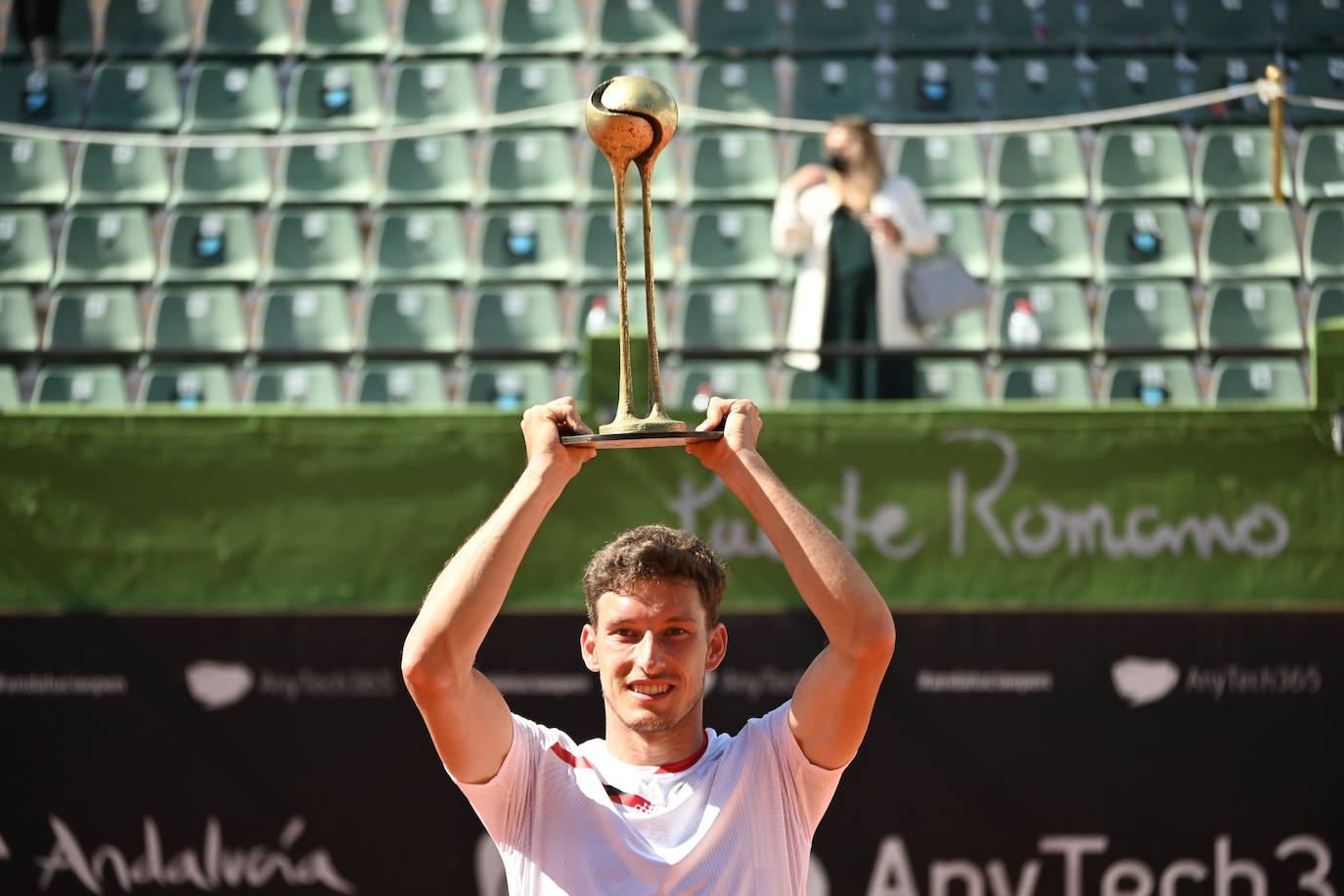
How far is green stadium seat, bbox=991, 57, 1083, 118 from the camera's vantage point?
31.7 feet

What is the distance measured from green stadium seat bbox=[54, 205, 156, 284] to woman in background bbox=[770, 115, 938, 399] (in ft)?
13.1

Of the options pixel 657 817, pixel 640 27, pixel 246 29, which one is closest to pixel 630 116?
pixel 657 817

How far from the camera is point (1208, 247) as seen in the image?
9000 mm

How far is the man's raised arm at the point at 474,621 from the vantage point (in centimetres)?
276

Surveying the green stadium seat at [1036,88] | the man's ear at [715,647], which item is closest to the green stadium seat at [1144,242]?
the green stadium seat at [1036,88]

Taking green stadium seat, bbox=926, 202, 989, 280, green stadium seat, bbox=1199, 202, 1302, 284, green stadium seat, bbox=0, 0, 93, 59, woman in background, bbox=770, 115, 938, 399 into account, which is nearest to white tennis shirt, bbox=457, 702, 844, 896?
woman in background, bbox=770, 115, 938, 399

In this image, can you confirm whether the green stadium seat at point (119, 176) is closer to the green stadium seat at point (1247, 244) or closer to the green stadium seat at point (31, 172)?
the green stadium seat at point (31, 172)

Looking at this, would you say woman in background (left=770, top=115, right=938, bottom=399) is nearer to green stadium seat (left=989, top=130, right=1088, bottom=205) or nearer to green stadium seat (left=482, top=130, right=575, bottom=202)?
green stadium seat (left=989, top=130, right=1088, bottom=205)

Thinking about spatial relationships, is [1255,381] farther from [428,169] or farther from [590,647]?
[590,647]

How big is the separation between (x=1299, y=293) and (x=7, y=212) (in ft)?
22.6

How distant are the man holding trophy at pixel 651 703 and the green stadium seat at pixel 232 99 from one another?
740 centimetres

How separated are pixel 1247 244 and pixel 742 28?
10.3ft

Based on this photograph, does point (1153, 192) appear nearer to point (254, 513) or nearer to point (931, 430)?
point (931, 430)

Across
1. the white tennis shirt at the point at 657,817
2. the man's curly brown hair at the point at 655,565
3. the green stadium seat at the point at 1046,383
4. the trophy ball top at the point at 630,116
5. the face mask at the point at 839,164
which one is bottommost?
the white tennis shirt at the point at 657,817
